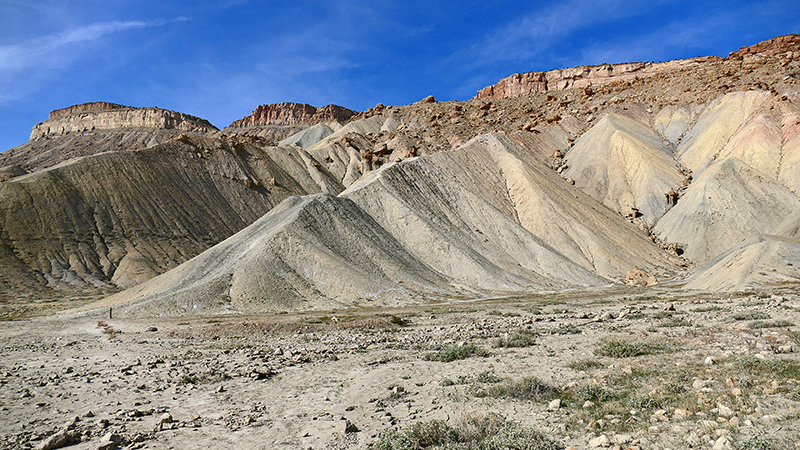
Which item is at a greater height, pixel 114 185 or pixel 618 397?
pixel 114 185

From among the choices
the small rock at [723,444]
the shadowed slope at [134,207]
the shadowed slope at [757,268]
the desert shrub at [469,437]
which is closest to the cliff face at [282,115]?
the shadowed slope at [134,207]

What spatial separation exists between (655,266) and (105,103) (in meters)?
163

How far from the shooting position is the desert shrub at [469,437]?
5.72 metres

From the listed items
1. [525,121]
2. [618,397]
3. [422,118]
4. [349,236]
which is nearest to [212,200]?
[349,236]

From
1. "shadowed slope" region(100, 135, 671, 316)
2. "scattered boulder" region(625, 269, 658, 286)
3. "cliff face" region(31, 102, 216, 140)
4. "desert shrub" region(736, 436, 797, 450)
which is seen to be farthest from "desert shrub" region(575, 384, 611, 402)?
"cliff face" region(31, 102, 216, 140)

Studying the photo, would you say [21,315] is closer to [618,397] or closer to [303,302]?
[303,302]

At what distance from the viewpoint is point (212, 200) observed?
68.1 meters

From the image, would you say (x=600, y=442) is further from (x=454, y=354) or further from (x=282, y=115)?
(x=282, y=115)

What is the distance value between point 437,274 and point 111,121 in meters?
136

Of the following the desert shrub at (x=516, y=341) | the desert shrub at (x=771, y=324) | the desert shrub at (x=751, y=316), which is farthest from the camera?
the desert shrub at (x=751, y=316)

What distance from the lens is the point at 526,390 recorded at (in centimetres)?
821

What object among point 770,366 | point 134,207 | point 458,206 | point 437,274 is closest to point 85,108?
point 134,207

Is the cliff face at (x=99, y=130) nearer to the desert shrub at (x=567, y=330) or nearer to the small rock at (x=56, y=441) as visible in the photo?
the desert shrub at (x=567, y=330)

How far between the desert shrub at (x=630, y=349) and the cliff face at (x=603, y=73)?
89621 millimetres
